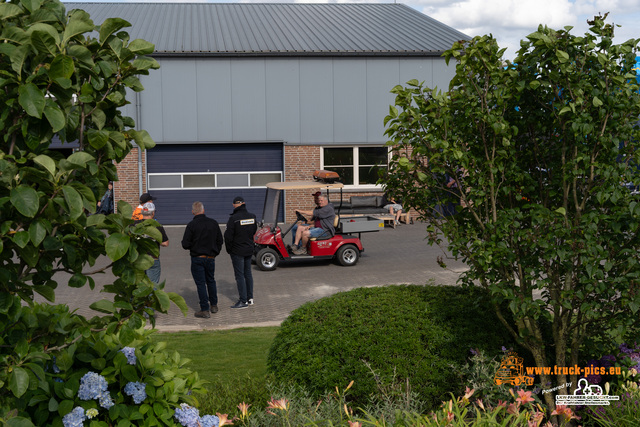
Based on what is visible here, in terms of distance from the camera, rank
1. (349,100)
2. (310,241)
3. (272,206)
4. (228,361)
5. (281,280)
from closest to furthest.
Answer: (228,361), (281,280), (310,241), (272,206), (349,100)

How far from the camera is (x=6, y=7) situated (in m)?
2.59

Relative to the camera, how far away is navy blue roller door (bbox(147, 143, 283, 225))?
24969 millimetres

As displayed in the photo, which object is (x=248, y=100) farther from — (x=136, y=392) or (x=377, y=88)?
(x=136, y=392)

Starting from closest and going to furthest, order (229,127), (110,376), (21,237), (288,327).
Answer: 1. (21,237)
2. (110,376)
3. (288,327)
4. (229,127)

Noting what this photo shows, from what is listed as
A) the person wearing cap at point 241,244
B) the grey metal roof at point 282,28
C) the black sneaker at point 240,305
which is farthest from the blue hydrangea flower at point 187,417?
the grey metal roof at point 282,28

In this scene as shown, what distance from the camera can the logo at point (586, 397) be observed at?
454 centimetres

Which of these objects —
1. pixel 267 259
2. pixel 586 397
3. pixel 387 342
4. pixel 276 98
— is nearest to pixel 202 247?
pixel 267 259

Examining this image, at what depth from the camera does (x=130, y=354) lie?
3.32 metres

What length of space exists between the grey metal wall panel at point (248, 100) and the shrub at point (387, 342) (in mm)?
20054

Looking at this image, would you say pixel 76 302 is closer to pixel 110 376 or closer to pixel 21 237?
pixel 110 376

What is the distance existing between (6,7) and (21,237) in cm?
94

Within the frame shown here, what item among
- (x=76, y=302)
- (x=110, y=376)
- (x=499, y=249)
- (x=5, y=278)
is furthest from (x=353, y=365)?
(x=76, y=302)

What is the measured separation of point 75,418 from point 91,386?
0.51 feet

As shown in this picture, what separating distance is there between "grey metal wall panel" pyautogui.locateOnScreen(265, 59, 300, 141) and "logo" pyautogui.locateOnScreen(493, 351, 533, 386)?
20852 millimetres
